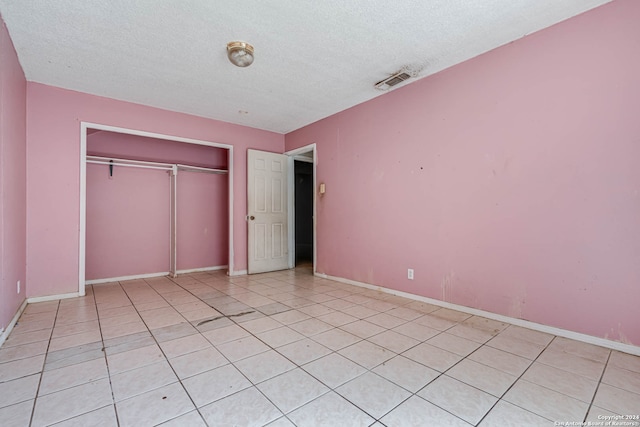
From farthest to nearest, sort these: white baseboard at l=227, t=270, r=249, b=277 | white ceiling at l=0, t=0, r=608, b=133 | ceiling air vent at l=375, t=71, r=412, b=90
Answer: white baseboard at l=227, t=270, r=249, b=277 → ceiling air vent at l=375, t=71, r=412, b=90 → white ceiling at l=0, t=0, r=608, b=133

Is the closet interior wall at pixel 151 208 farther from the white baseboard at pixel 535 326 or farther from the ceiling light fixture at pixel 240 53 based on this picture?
the white baseboard at pixel 535 326

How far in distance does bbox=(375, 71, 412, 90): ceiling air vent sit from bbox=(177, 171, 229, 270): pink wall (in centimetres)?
354

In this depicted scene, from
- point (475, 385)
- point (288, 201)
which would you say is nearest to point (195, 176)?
point (288, 201)

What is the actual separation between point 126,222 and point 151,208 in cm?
43

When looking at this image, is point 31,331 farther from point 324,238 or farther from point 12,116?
point 324,238

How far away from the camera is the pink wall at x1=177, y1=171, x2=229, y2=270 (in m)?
5.23

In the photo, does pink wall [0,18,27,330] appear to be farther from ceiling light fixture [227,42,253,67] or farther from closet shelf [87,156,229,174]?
ceiling light fixture [227,42,253,67]

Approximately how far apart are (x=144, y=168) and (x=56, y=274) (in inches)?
79.4

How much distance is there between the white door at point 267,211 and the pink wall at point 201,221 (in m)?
0.95

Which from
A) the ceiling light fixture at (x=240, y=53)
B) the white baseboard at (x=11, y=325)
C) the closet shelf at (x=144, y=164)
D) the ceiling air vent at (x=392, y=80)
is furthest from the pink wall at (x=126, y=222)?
the ceiling air vent at (x=392, y=80)

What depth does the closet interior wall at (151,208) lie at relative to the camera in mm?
4445

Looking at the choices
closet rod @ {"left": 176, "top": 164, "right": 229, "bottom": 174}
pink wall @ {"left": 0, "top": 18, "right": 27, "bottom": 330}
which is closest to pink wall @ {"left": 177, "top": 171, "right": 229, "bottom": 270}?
closet rod @ {"left": 176, "top": 164, "right": 229, "bottom": 174}

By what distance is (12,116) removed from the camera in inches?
107

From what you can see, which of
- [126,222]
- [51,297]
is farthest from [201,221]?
[51,297]
